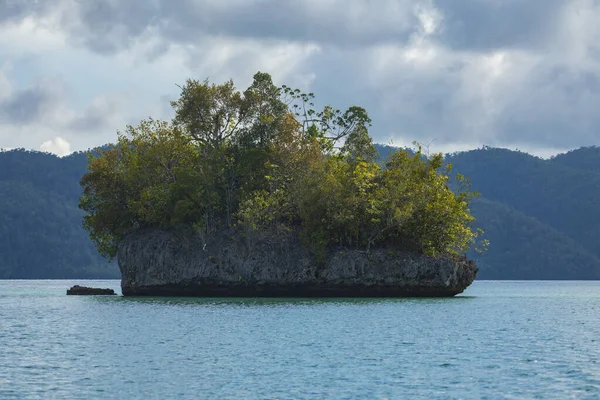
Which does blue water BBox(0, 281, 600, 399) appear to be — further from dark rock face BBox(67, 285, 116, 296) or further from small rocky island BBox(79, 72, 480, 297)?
dark rock face BBox(67, 285, 116, 296)

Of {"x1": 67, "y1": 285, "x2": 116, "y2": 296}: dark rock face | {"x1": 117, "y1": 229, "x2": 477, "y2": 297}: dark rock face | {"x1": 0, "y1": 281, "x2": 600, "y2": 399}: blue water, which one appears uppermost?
{"x1": 117, "y1": 229, "x2": 477, "y2": 297}: dark rock face

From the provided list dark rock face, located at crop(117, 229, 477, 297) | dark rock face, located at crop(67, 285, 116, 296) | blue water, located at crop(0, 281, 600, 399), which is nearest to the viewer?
blue water, located at crop(0, 281, 600, 399)

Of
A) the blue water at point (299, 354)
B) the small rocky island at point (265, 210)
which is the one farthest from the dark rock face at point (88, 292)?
the blue water at point (299, 354)

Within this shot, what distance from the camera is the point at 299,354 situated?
42812 millimetres

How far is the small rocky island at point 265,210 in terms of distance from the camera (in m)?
88.9

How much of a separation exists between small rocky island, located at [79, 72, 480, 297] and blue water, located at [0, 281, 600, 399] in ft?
54.5

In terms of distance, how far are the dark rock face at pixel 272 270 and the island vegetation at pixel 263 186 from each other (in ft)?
5.15

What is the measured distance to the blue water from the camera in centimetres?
3184

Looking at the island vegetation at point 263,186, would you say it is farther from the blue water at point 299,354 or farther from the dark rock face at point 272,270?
the blue water at point 299,354

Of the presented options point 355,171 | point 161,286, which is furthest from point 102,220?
point 355,171

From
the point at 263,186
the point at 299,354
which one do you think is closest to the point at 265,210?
the point at 263,186

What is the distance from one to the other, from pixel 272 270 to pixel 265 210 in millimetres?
6666

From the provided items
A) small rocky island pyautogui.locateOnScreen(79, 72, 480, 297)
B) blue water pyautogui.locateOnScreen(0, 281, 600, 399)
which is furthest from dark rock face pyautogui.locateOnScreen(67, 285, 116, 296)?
blue water pyautogui.locateOnScreen(0, 281, 600, 399)

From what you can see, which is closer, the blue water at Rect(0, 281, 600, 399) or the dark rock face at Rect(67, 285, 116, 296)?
the blue water at Rect(0, 281, 600, 399)
